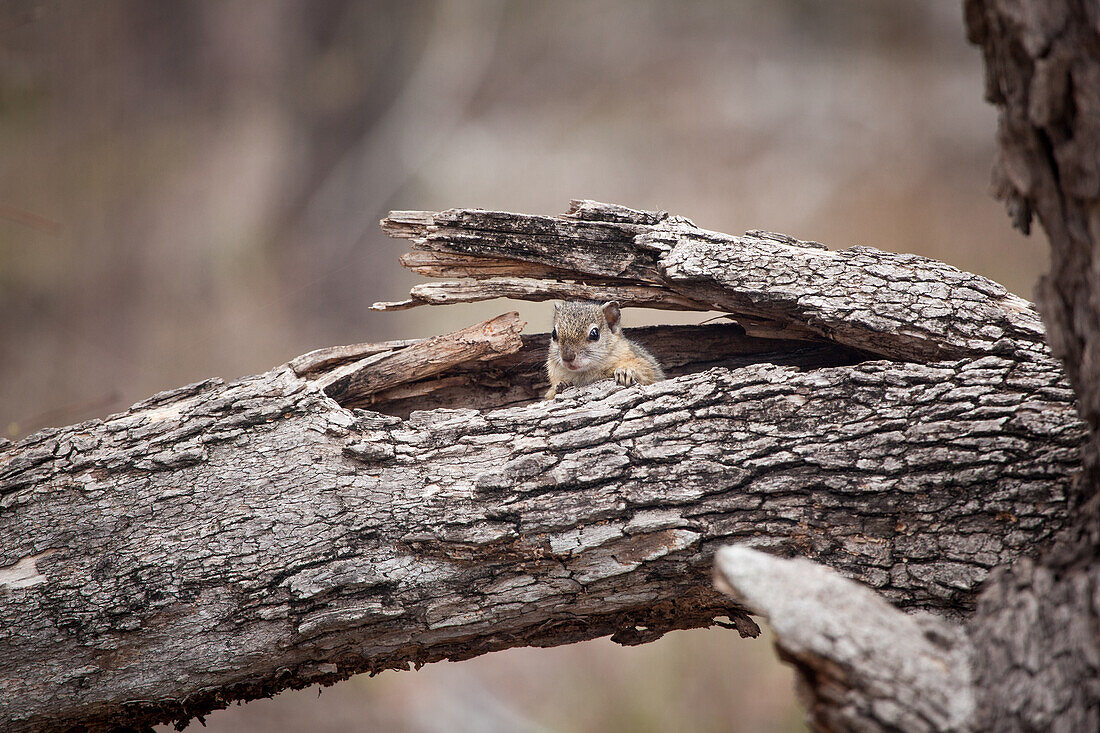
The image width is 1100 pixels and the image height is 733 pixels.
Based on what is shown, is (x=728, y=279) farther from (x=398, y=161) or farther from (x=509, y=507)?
(x=398, y=161)

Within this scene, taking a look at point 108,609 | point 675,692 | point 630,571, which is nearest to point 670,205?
point 675,692

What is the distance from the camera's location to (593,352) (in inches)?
158

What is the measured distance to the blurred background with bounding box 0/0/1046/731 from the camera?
22.8 ft

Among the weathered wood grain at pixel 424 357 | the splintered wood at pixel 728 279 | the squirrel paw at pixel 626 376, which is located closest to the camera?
the splintered wood at pixel 728 279

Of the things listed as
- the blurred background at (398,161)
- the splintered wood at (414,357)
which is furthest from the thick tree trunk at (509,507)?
the blurred background at (398,161)

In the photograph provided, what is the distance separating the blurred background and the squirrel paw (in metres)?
3.41

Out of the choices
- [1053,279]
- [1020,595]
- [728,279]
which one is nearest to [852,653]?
[1020,595]

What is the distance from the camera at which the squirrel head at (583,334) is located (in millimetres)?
3867

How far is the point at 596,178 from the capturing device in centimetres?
840

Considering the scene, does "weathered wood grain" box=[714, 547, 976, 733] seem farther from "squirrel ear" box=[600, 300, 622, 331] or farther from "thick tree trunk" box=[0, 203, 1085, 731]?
"squirrel ear" box=[600, 300, 622, 331]

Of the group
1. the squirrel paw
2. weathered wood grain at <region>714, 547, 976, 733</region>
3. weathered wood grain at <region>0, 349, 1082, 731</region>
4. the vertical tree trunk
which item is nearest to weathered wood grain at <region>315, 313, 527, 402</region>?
weathered wood grain at <region>0, 349, 1082, 731</region>

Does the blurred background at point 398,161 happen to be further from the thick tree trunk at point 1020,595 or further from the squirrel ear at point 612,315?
the thick tree trunk at point 1020,595

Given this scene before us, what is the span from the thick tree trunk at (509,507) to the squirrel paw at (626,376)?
2.55 feet

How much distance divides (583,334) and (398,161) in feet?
20.7
